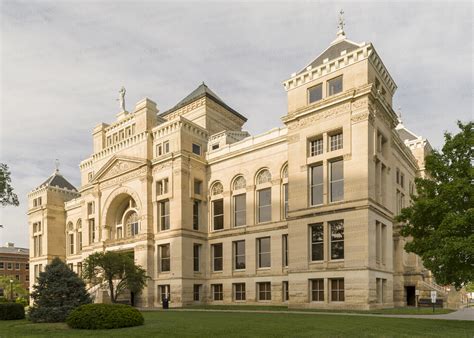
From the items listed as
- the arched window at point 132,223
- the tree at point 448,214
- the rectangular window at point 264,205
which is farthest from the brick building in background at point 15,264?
the tree at point 448,214

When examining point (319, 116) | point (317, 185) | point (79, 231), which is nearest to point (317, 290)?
point (317, 185)

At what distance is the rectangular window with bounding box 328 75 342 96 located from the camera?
3631 cm

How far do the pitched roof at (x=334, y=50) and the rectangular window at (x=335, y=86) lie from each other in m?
2.37

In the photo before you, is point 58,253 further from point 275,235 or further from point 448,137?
point 448,137

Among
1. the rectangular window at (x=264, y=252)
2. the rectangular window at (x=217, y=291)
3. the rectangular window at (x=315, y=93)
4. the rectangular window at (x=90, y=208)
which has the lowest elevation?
the rectangular window at (x=217, y=291)

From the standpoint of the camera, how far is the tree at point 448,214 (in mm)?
20141

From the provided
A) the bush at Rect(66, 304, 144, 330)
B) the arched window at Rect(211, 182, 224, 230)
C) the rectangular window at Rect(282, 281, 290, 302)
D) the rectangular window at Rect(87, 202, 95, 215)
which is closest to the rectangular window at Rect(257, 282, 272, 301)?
the rectangular window at Rect(282, 281, 290, 302)

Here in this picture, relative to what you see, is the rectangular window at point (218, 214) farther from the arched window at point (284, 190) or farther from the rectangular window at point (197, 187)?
the arched window at point (284, 190)

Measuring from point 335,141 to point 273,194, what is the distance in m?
9.74

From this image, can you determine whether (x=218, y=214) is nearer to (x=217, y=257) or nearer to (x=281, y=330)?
(x=217, y=257)

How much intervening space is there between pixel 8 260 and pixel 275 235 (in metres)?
92.4

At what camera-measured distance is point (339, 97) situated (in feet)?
116

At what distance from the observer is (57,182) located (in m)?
74.9

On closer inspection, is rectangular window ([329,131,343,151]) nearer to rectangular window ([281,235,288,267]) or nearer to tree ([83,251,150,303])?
rectangular window ([281,235,288,267])
